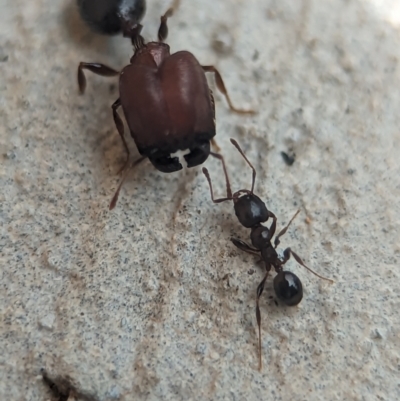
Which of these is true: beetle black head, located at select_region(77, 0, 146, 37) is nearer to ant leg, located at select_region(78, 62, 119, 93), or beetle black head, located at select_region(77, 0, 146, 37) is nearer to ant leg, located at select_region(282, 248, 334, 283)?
ant leg, located at select_region(78, 62, 119, 93)

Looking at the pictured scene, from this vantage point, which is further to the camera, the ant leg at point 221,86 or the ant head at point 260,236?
the ant leg at point 221,86

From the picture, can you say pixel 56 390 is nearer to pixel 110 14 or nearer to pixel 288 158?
pixel 288 158

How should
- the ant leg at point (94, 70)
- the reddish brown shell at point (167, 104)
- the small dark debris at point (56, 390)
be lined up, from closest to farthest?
the small dark debris at point (56, 390), the reddish brown shell at point (167, 104), the ant leg at point (94, 70)

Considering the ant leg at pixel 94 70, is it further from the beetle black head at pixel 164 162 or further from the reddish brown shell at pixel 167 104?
the beetle black head at pixel 164 162

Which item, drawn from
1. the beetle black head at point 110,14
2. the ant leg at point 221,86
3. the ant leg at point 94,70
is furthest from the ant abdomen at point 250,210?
the beetle black head at point 110,14

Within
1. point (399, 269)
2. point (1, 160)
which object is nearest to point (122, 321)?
point (1, 160)

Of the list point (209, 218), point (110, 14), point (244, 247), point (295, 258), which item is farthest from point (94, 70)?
point (295, 258)
